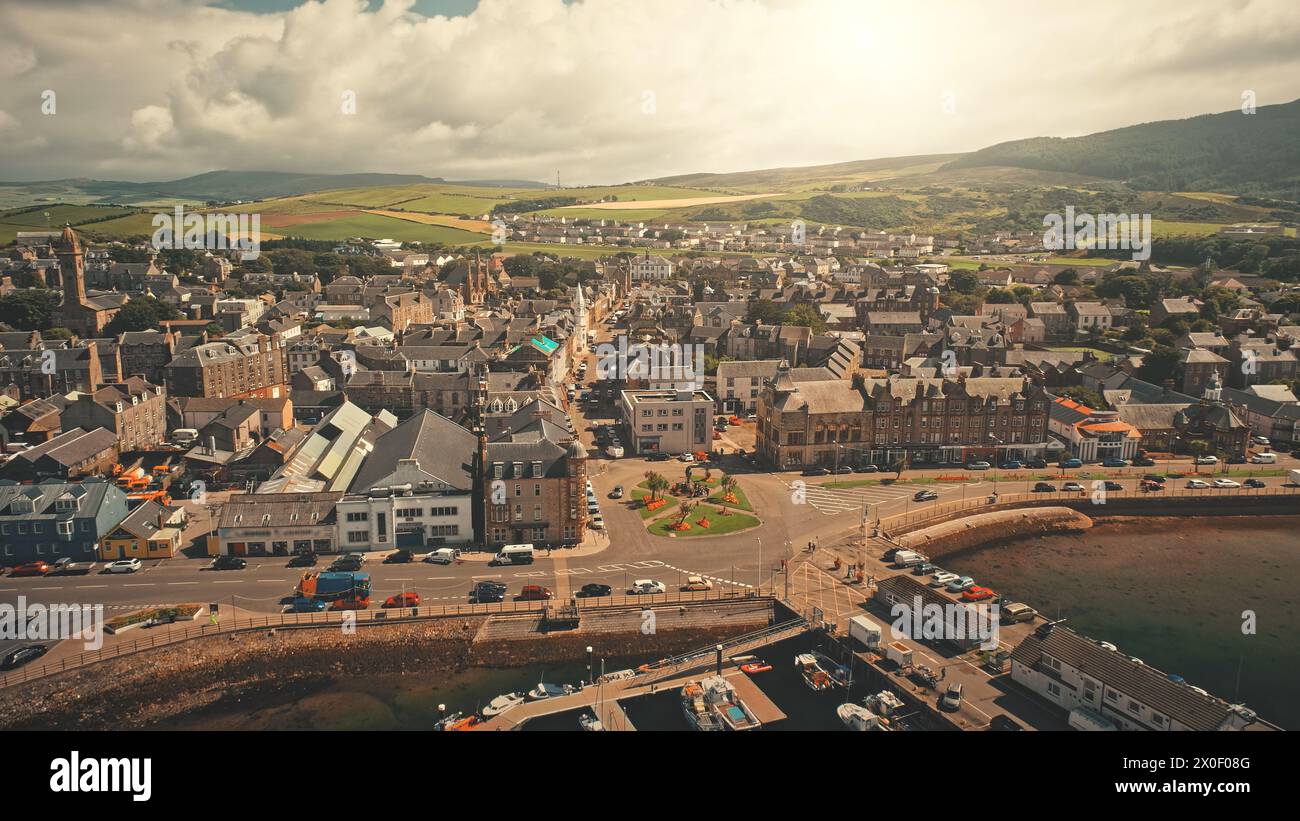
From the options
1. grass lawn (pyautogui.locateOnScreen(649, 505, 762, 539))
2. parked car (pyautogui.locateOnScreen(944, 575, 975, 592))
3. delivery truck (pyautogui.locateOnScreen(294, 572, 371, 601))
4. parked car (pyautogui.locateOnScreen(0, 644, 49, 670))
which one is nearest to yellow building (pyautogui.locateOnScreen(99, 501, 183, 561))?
parked car (pyautogui.locateOnScreen(0, 644, 49, 670))

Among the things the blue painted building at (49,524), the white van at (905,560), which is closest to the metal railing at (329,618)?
the white van at (905,560)

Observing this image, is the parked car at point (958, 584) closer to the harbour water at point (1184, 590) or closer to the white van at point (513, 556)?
the harbour water at point (1184, 590)

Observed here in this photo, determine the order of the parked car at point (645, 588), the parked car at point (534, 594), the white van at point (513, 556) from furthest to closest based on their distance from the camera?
1. the white van at point (513, 556)
2. the parked car at point (645, 588)
3. the parked car at point (534, 594)

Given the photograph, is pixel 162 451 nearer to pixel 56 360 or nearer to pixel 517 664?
pixel 56 360

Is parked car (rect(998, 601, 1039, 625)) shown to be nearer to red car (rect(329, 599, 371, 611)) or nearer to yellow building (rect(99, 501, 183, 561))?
red car (rect(329, 599, 371, 611))

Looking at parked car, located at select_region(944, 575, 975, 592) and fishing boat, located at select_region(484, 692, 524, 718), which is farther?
parked car, located at select_region(944, 575, 975, 592)
